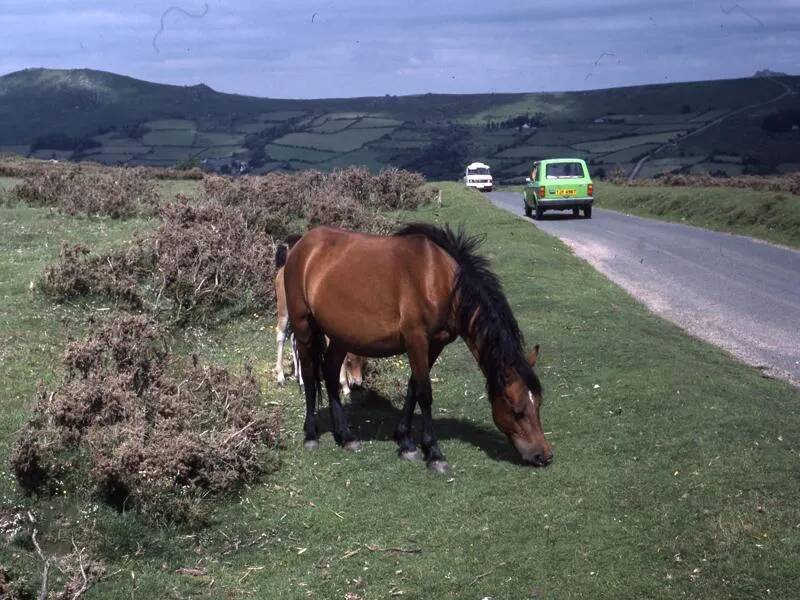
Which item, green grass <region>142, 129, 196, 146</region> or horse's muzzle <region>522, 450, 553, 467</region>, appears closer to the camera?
horse's muzzle <region>522, 450, 553, 467</region>

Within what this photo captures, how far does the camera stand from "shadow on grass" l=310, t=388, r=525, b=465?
9.31 m

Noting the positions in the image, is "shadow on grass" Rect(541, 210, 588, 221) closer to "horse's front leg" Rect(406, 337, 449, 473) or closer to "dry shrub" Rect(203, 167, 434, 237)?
"dry shrub" Rect(203, 167, 434, 237)

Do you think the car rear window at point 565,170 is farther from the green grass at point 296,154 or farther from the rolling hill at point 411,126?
the green grass at point 296,154

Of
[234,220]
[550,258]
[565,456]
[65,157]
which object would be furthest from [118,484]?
[65,157]

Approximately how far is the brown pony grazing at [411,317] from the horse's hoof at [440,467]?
1 centimetres

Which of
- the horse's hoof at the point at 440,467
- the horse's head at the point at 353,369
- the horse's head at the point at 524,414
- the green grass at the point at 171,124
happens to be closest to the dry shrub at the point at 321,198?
the horse's head at the point at 353,369

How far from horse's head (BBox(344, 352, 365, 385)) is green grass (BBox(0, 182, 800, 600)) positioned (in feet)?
0.76

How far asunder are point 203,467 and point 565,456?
3.09 m

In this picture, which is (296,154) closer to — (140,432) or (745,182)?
(745,182)

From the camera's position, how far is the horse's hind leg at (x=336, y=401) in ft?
31.7

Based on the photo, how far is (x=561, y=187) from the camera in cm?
3575

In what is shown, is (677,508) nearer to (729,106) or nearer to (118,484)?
(118,484)

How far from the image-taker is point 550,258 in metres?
20.6

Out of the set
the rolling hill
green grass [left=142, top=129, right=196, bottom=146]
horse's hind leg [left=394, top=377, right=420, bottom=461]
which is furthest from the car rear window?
green grass [left=142, top=129, right=196, bottom=146]
